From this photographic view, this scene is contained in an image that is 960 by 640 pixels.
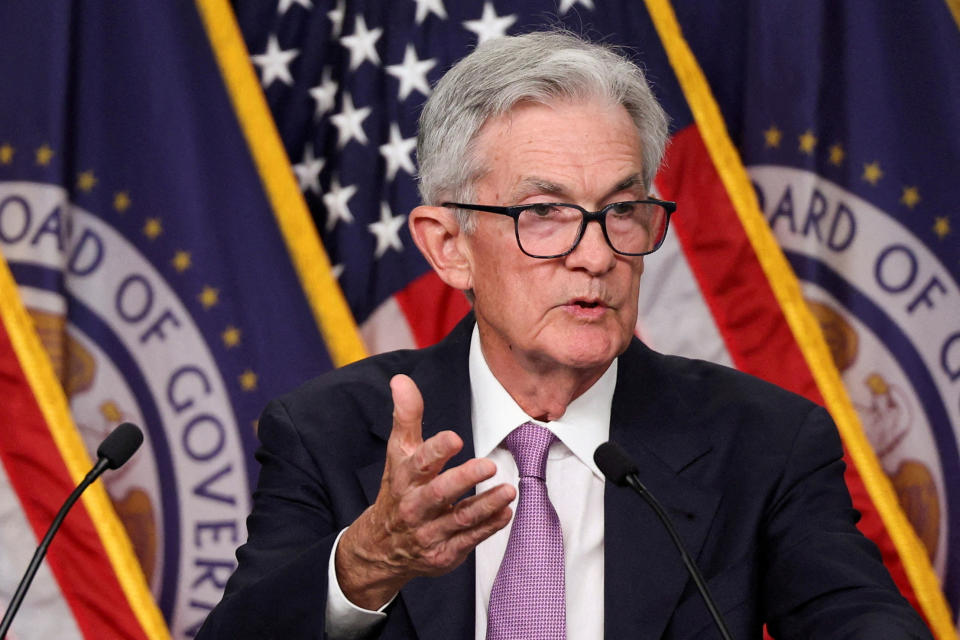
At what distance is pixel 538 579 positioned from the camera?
5.55 ft

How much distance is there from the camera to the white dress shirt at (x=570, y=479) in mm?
1748

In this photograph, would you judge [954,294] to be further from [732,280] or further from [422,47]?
[422,47]

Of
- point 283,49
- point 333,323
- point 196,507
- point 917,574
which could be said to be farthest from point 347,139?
point 917,574

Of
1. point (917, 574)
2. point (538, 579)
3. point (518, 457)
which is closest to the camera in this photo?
point (538, 579)

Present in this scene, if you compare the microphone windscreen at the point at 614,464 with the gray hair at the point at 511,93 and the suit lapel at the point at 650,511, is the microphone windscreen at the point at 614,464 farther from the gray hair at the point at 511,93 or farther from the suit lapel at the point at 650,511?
the gray hair at the point at 511,93

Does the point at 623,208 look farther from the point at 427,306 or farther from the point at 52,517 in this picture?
the point at 52,517

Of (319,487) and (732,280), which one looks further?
(732,280)

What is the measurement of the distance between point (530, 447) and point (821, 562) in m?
0.47

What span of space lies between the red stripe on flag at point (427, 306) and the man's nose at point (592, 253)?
1.12 metres

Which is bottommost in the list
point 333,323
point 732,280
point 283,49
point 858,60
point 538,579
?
point 538,579

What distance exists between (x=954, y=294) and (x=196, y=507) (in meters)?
1.89

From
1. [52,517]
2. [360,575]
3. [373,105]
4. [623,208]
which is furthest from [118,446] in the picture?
[373,105]

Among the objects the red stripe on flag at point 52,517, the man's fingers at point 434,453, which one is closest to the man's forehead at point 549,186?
the man's fingers at point 434,453

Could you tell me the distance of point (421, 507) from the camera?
128 centimetres
